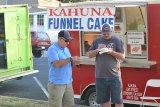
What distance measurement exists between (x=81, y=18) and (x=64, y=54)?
2.22 meters

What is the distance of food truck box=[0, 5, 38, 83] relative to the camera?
12031mm

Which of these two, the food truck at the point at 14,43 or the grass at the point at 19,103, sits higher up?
the food truck at the point at 14,43

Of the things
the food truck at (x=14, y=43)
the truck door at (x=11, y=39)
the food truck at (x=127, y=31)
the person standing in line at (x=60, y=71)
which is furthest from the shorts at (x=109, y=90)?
the truck door at (x=11, y=39)

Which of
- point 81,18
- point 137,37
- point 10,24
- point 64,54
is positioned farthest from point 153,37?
point 10,24

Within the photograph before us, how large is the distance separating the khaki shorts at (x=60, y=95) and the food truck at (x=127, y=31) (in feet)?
6.78

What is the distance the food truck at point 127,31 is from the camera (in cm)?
812

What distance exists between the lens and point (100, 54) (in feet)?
23.2

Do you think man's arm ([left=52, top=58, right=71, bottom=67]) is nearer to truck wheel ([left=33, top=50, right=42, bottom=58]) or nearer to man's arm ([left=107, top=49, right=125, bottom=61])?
man's arm ([left=107, top=49, right=125, bottom=61])

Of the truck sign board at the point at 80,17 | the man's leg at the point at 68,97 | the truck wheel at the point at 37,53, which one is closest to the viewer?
the man's leg at the point at 68,97

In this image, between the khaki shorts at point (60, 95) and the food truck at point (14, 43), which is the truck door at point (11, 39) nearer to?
the food truck at point (14, 43)

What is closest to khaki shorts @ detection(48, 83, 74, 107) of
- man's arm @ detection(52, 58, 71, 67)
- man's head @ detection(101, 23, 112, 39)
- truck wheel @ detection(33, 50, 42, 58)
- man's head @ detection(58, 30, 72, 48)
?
man's arm @ detection(52, 58, 71, 67)

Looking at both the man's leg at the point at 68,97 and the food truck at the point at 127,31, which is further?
the food truck at the point at 127,31

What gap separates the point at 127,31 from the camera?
8.57 meters

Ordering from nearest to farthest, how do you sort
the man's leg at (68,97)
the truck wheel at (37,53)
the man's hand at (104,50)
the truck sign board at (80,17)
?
the man's leg at (68,97) < the man's hand at (104,50) < the truck sign board at (80,17) < the truck wheel at (37,53)
